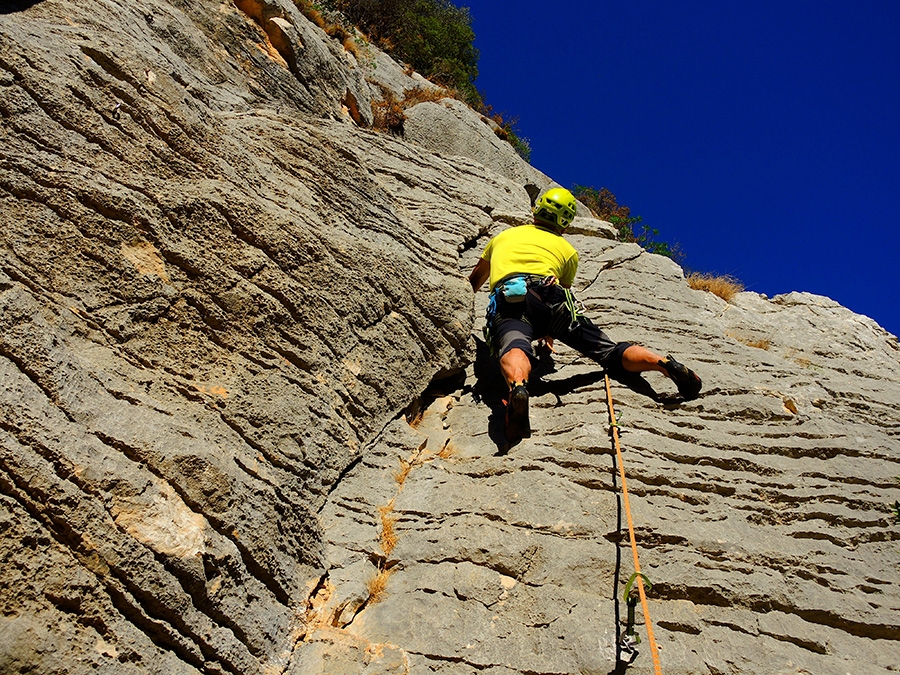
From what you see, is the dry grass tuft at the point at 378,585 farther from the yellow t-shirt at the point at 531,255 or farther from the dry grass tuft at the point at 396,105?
the dry grass tuft at the point at 396,105

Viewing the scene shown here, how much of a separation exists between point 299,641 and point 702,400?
4.29 m

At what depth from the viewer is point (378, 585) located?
434 centimetres

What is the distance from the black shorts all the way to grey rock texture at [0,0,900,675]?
31 centimetres

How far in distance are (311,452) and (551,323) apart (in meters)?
2.95

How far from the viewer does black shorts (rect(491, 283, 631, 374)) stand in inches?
242

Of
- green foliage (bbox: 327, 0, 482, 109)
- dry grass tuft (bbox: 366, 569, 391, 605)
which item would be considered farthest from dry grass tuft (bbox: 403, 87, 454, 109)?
dry grass tuft (bbox: 366, 569, 391, 605)

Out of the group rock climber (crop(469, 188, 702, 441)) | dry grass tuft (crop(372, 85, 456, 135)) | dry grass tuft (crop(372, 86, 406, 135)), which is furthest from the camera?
dry grass tuft (crop(372, 85, 456, 135))

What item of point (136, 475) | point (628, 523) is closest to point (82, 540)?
point (136, 475)

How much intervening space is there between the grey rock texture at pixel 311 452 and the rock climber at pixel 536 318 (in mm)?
275

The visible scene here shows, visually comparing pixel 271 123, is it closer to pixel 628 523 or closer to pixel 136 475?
pixel 136 475

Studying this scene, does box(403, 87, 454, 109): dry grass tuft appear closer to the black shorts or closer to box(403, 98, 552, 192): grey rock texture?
box(403, 98, 552, 192): grey rock texture

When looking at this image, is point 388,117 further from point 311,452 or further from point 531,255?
point 311,452

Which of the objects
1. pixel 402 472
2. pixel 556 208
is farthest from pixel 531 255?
pixel 402 472

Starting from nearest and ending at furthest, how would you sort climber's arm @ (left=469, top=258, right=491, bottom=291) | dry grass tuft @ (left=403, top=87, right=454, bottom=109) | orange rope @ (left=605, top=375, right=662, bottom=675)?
orange rope @ (left=605, top=375, right=662, bottom=675) → climber's arm @ (left=469, top=258, right=491, bottom=291) → dry grass tuft @ (left=403, top=87, right=454, bottom=109)
